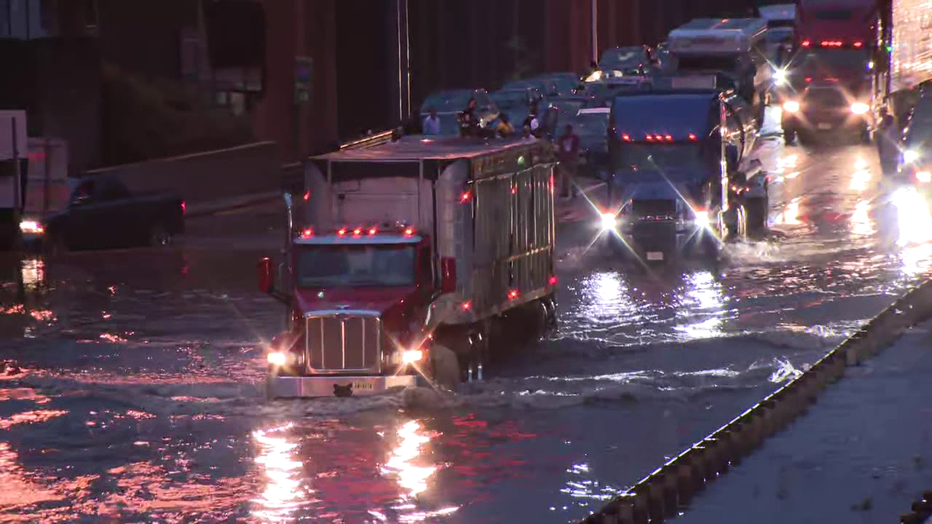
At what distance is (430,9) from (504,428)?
57915mm

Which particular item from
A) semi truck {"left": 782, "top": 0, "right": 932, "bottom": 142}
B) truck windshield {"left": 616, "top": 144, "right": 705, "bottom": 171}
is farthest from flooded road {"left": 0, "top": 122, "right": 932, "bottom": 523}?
semi truck {"left": 782, "top": 0, "right": 932, "bottom": 142}

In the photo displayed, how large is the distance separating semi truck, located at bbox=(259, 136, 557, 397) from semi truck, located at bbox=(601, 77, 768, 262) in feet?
33.3

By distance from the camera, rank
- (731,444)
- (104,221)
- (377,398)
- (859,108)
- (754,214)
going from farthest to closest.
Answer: (859,108), (754,214), (104,221), (377,398), (731,444)

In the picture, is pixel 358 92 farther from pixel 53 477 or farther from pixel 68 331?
pixel 53 477

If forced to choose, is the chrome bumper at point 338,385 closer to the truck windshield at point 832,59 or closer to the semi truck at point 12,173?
the semi truck at point 12,173

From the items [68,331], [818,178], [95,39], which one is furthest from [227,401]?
[818,178]

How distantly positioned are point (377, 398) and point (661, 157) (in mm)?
16031

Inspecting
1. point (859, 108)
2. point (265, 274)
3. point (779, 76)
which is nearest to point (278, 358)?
point (265, 274)

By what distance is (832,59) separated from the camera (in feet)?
186

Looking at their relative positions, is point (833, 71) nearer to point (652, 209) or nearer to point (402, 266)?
point (652, 209)

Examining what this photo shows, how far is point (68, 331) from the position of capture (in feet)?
87.2

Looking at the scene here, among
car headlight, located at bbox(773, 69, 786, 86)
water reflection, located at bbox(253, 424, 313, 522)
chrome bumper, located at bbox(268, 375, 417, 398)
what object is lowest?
water reflection, located at bbox(253, 424, 313, 522)

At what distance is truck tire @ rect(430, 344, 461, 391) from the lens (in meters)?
19.9

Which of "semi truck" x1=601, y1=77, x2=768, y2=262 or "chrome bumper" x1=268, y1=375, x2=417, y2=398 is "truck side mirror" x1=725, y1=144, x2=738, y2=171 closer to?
"semi truck" x1=601, y1=77, x2=768, y2=262
